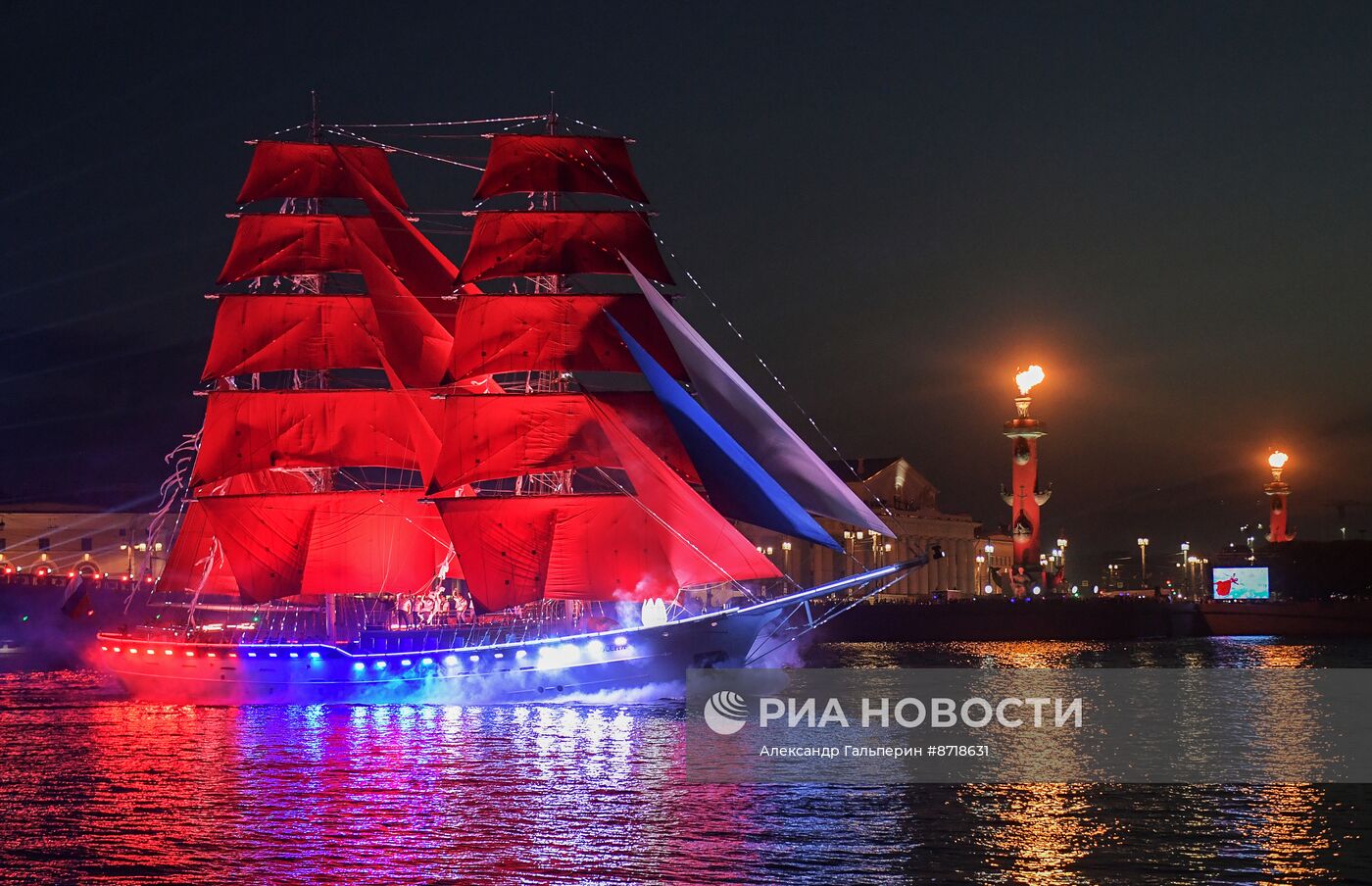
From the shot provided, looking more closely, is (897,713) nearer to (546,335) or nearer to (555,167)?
(546,335)

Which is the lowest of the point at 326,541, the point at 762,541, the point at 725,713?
the point at 725,713

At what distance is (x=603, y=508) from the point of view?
63469 mm

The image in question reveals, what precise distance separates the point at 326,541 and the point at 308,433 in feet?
14.4

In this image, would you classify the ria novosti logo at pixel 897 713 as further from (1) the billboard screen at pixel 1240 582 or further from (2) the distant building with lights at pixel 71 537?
(2) the distant building with lights at pixel 71 537

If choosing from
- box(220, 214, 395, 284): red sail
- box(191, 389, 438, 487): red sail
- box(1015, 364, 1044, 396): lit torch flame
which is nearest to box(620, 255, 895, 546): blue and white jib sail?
box(191, 389, 438, 487): red sail

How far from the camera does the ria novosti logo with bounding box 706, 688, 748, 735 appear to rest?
175 feet

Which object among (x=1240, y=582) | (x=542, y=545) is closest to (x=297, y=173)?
(x=542, y=545)

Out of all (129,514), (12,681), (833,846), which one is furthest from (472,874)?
(129,514)

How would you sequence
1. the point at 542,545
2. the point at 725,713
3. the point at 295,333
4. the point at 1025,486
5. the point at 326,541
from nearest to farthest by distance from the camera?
the point at 725,713 < the point at 542,545 < the point at 326,541 < the point at 295,333 < the point at 1025,486

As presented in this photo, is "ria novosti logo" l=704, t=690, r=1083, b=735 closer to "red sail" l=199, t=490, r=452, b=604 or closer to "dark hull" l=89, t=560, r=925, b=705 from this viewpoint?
"dark hull" l=89, t=560, r=925, b=705

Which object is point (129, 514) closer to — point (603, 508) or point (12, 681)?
point (12, 681)

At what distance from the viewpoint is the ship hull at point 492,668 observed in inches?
2394

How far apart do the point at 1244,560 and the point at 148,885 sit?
14977 centimetres

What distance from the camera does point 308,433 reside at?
225ft
